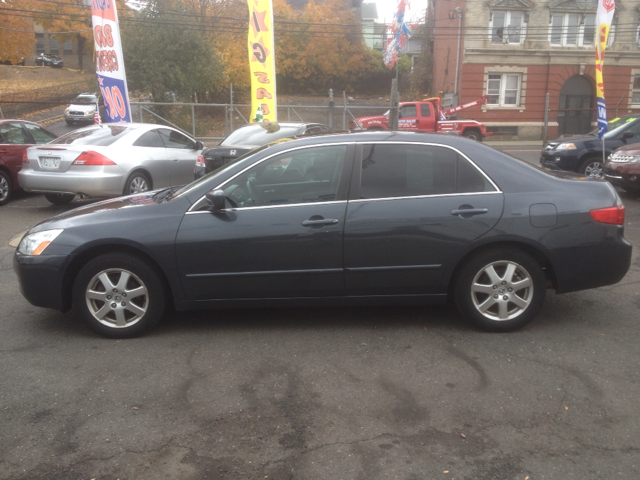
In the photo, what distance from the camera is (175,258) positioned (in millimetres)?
4621

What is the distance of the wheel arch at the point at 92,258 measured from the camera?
15.3 feet

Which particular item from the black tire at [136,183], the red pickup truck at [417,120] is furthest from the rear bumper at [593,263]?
the red pickup truck at [417,120]

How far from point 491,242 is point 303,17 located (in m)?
50.0

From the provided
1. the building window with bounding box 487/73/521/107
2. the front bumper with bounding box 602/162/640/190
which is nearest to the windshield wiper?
the front bumper with bounding box 602/162/640/190

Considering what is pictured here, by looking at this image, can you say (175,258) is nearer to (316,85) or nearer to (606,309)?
(606,309)

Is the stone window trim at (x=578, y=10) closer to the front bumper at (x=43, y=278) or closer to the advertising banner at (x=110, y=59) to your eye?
the advertising banner at (x=110, y=59)

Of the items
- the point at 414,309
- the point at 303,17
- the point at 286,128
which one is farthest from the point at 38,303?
the point at 303,17

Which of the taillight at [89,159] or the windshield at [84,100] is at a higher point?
the windshield at [84,100]

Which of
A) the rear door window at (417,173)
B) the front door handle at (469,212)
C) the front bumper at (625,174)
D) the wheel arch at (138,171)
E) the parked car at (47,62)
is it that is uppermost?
the parked car at (47,62)

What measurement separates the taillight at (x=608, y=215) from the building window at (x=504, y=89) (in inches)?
1273

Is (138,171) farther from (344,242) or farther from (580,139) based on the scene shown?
(580,139)

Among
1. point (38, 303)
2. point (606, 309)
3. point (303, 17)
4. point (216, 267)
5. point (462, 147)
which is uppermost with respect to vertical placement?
point (303, 17)

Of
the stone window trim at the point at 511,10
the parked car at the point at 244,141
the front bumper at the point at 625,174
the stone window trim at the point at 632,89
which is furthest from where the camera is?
the stone window trim at the point at 632,89

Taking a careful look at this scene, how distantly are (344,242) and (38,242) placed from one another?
7.99 feet
